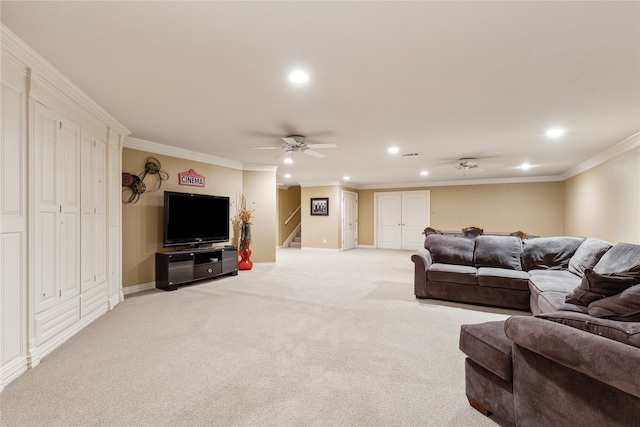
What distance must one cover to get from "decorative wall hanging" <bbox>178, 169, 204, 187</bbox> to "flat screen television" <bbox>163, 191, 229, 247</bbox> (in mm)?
344

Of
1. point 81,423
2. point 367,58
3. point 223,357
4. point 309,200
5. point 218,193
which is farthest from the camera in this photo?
point 309,200

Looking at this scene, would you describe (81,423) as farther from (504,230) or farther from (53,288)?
(504,230)

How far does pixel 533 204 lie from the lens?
9.00 m

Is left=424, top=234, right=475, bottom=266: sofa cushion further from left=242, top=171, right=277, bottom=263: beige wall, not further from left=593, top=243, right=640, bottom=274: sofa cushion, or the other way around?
left=242, top=171, right=277, bottom=263: beige wall

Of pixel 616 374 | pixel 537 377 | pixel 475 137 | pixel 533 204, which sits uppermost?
pixel 475 137

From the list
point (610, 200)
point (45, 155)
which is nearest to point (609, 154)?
point (610, 200)

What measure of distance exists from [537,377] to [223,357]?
7.27ft

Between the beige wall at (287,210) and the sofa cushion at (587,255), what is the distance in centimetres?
864

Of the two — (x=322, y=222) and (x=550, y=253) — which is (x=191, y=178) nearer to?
(x=322, y=222)

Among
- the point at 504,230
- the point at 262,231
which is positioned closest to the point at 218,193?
the point at 262,231

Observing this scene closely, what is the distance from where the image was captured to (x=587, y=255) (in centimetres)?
360

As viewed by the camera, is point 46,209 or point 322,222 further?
point 322,222

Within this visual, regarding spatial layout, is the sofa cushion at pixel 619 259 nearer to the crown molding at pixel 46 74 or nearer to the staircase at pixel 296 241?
the crown molding at pixel 46 74

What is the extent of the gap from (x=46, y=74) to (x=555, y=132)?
574 centimetres
